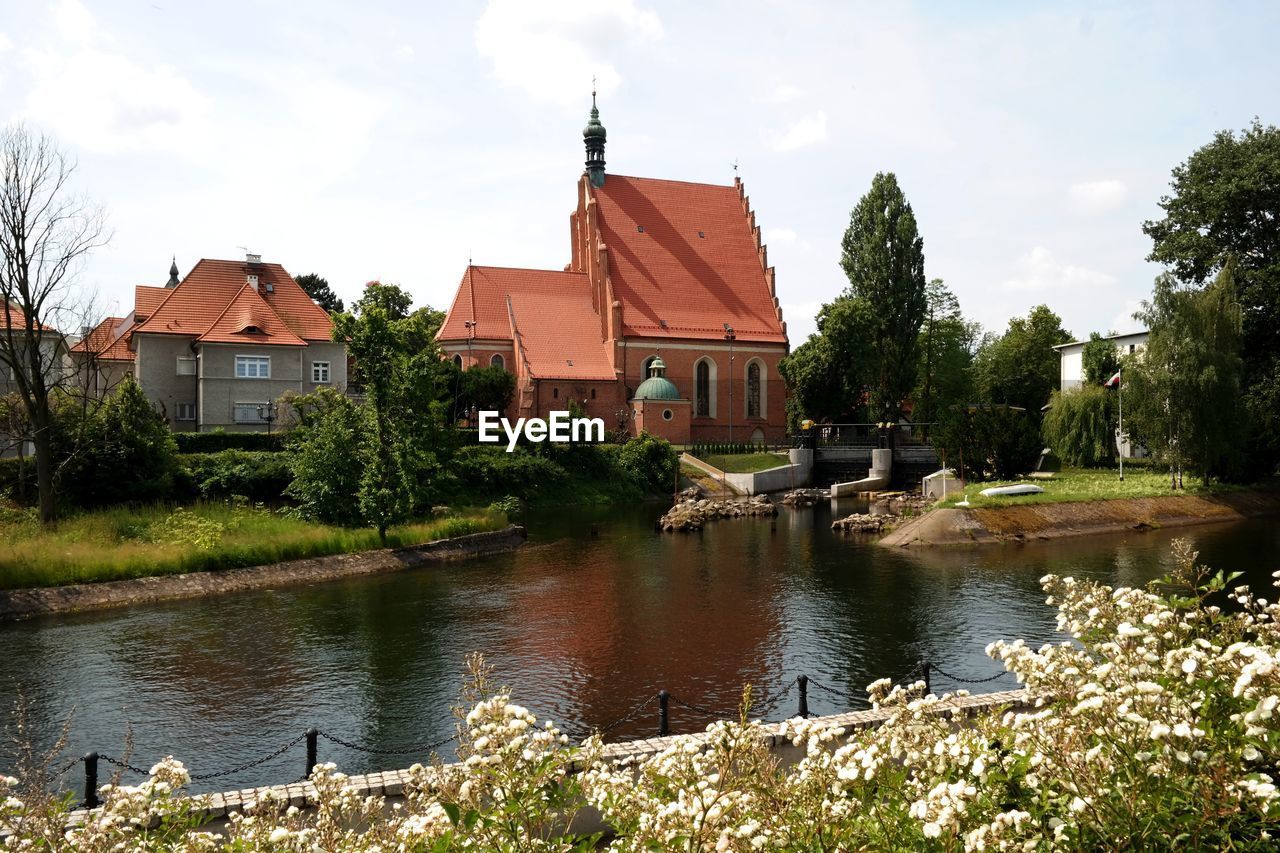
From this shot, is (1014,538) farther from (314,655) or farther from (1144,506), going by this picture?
(314,655)

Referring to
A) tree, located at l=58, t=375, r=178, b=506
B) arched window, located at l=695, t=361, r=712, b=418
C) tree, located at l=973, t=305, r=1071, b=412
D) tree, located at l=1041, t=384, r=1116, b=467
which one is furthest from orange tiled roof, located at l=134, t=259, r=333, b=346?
tree, located at l=973, t=305, r=1071, b=412

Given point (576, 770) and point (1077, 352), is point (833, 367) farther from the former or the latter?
point (576, 770)

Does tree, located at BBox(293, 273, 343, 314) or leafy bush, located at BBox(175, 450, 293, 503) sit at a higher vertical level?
tree, located at BBox(293, 273, 343, 314)

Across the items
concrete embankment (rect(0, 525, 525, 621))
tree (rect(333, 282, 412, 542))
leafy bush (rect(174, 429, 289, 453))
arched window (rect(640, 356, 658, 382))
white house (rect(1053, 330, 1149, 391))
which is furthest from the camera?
arched window (rect(640, 356, 658, 382))

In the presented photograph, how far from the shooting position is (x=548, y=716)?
1522 centimetres

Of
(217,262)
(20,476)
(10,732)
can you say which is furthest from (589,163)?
(10,732)

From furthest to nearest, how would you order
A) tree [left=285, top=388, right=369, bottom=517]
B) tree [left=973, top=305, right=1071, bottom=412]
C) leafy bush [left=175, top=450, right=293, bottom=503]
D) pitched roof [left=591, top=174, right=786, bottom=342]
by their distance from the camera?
tree [left=973, top=305, right=1071, bottom=412] → pitched roof [left=591, top=174, right=786, bottom=342] → leafy bush [left=175, top=450, right=293, bottom=503] → tree [left=285, top=388, right=369, bottom=517]

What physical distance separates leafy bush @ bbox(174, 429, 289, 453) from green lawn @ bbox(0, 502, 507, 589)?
362 inches

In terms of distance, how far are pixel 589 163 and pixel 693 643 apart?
59.3 m

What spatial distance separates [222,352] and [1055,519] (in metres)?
43.3

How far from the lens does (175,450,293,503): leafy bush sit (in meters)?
38.2

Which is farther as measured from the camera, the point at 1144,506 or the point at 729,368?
the point at 729,368

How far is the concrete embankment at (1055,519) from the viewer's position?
3528cm

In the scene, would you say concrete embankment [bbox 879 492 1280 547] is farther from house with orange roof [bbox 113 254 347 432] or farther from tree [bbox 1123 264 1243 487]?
house with orange roof [bbox 113 254 347 432]
